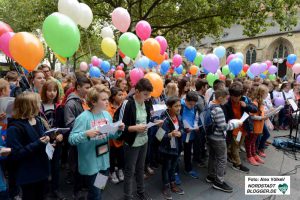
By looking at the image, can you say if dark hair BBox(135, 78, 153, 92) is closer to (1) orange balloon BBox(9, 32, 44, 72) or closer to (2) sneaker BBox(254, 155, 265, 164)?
(1) orange balloon BBox(9, 32, 44, 72)

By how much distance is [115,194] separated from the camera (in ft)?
11.7

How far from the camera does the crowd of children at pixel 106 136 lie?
7.69ft

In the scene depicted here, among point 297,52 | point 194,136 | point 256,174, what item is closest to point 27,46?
point 194,136

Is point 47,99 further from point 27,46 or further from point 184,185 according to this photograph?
point 184,185

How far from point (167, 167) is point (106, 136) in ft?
4.24

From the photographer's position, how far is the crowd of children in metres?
2.34

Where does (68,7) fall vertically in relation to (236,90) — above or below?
above

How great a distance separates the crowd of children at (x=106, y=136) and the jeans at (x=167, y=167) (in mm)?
15

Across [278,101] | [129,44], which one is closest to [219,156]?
[129,44]

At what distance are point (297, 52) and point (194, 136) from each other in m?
29.8

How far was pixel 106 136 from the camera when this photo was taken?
267 cm

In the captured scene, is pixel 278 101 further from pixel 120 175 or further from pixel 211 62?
pixel 120 175

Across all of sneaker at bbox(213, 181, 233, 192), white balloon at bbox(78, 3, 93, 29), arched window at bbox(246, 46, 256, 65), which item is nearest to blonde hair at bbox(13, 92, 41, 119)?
white balloon at bbox(78, 3, 93, 29)

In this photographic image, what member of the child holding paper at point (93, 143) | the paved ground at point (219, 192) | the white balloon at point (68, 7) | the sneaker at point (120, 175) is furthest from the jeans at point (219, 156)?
the white balloon at point (68, 7)
